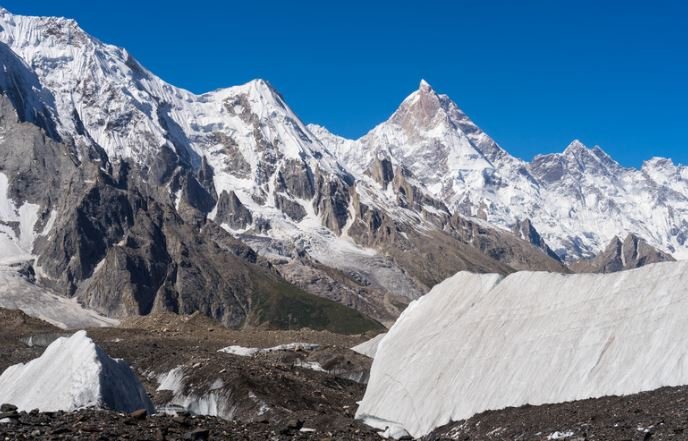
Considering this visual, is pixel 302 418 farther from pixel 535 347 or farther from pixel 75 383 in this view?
pixel 535 347

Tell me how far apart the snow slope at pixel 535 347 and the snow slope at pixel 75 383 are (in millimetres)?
11590

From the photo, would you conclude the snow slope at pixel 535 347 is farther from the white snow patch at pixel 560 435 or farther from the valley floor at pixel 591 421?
the white snow patch at pixel 560 435

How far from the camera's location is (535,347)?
42.2 m

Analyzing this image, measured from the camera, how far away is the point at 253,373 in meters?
55.0

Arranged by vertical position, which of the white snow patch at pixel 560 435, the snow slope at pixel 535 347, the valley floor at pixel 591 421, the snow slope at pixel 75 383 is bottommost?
the snow slope at pixel 75 383

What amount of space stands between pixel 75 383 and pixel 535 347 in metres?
19.5

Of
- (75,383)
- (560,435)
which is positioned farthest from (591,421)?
(75,383)

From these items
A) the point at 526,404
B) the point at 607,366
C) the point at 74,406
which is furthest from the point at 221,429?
the point at 607,366

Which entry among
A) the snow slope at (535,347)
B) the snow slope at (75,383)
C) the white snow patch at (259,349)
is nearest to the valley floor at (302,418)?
the snow slope at (535,347)

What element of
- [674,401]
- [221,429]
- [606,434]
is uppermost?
[674,401]

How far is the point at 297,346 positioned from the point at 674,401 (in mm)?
51990

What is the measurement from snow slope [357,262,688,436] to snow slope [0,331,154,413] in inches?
456

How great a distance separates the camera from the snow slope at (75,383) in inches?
1478

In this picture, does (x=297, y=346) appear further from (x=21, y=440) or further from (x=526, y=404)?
(x=21, y=440)
